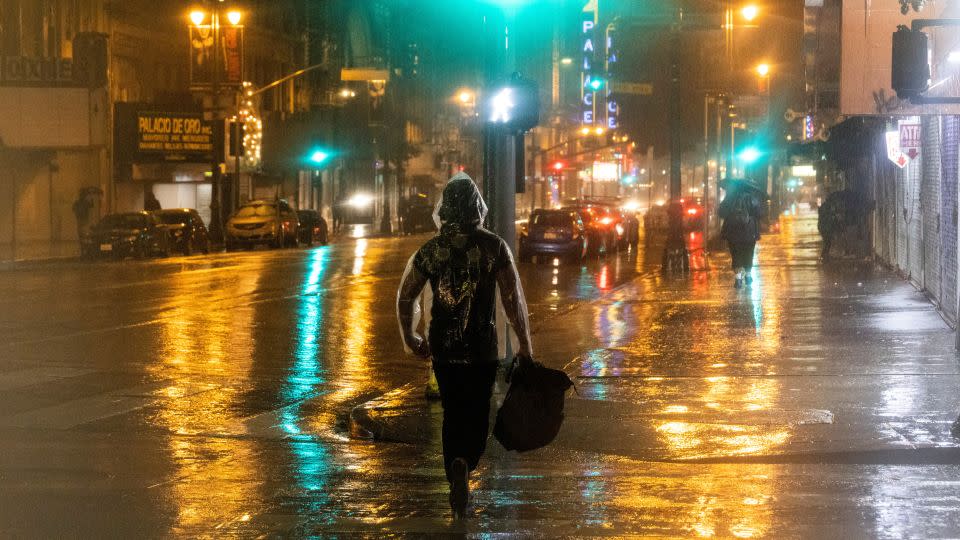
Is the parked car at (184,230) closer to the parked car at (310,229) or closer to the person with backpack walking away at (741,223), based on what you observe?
the parked car at (310,229)

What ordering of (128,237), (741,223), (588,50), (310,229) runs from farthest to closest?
1. (588,50)
2. (310,229)
3. (128,237)
4. (741,223)

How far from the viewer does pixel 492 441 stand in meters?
10.1

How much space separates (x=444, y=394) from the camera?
7.68m

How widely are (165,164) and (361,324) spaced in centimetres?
3785

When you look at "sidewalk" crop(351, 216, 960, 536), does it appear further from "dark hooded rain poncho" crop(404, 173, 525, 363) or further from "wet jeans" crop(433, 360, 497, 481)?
"dark hooded rain poncho" crop(404, 173, 525, 363)

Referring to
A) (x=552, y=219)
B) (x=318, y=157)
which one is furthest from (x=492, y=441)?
(x=318, y=157)

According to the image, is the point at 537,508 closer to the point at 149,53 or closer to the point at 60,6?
the point at 60,6

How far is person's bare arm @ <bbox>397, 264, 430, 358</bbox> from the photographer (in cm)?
773

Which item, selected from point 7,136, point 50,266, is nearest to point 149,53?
point 7,136

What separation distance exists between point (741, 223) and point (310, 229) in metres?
29.2

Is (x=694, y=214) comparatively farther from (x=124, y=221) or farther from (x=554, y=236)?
(x=124, y=221)

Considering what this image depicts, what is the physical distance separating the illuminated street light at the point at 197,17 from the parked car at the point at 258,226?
6659mm

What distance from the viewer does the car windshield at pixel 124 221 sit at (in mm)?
40000

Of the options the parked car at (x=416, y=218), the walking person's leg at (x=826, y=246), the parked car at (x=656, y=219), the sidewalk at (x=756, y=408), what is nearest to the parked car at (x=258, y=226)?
the parked car at (x=416, y=218)
